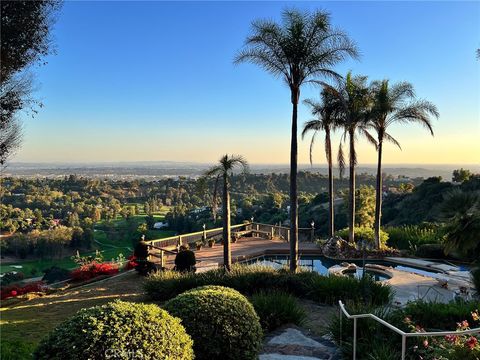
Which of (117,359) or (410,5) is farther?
(410,5)

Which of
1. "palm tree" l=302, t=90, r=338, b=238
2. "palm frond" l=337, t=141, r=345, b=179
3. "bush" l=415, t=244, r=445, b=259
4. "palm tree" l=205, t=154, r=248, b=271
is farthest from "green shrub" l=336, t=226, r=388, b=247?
"palm tree" l=205, t=154, r=248, b=271

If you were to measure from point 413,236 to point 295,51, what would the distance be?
9633mm

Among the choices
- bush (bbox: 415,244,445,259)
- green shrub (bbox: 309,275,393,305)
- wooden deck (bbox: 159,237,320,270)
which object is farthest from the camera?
wooden deck (bbox: 159,237,320,270)

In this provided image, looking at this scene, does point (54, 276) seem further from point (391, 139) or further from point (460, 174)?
point (460, 174)

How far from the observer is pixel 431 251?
43.2ft

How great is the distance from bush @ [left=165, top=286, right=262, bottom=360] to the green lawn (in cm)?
2442

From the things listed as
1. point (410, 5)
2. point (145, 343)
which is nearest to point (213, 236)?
point (410, 5)

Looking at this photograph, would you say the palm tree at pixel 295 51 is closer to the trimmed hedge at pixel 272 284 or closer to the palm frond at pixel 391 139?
the trimmed hedge at pixel 272 284

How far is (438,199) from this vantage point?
26.2 metres

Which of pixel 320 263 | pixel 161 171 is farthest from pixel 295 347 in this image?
pixel 161 171

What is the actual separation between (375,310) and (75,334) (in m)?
3.77

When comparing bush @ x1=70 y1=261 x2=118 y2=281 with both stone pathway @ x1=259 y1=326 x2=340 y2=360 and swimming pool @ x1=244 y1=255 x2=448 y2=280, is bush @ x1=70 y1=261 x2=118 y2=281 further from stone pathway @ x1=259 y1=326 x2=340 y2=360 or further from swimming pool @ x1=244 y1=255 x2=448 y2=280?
stone pathway @ x1=259 y1=326 x2=340 y2=360

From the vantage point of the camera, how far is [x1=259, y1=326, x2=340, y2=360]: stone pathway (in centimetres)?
430

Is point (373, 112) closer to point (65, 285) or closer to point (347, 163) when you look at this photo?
point (347, 163)
